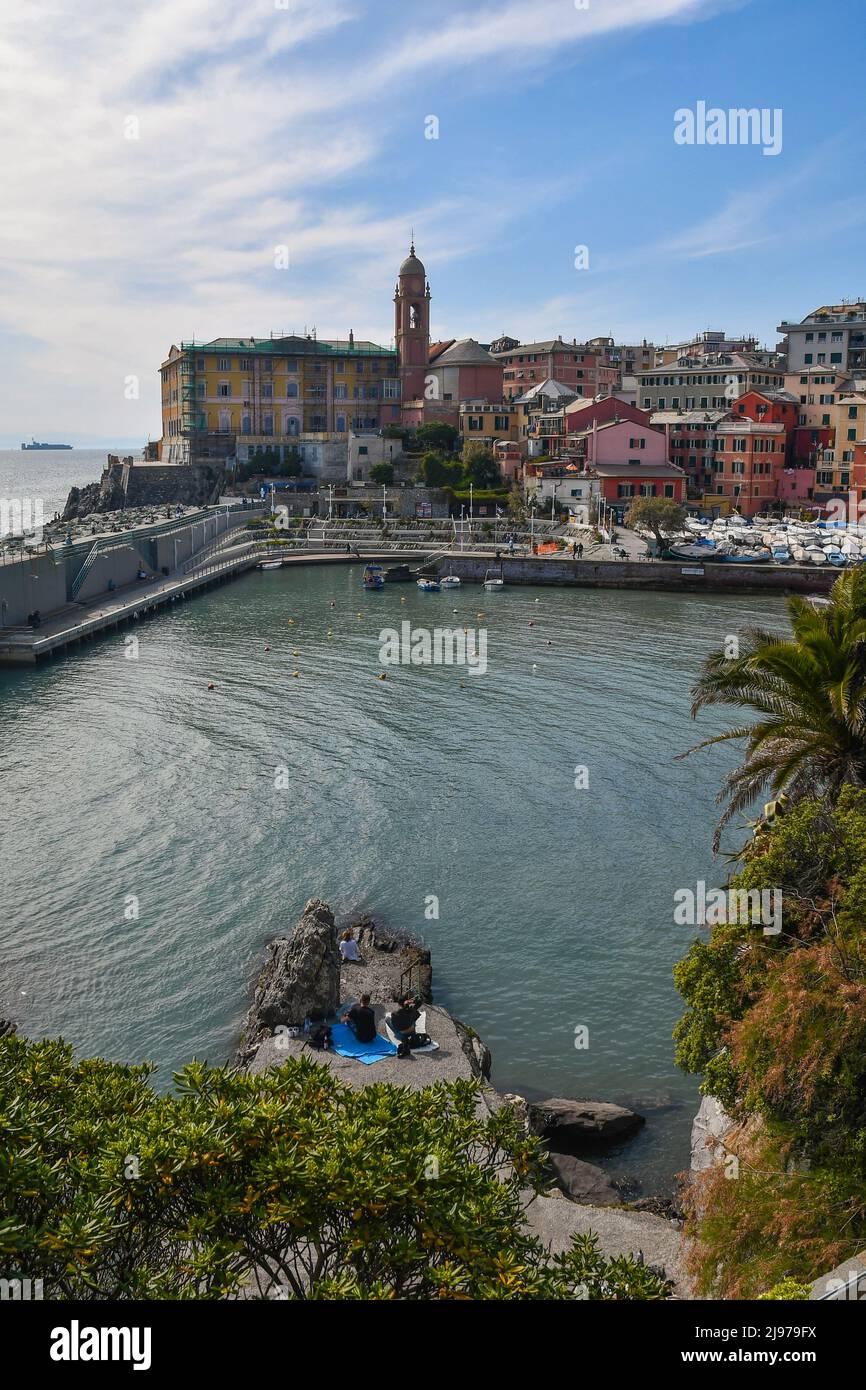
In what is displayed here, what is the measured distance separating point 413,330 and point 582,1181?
112 meters

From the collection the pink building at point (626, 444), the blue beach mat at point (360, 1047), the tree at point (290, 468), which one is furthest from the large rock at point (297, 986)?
the tree at point (290, 468)

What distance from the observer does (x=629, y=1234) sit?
47.9 ft

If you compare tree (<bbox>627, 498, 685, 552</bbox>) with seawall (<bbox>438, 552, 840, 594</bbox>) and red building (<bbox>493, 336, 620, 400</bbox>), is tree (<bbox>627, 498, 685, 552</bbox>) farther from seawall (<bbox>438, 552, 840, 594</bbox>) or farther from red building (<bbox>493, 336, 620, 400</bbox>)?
red building (<bbox>493, 336, 620, 400</bbox>)

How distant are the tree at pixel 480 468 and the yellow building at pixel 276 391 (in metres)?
17.9

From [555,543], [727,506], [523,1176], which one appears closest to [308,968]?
[523,1176]

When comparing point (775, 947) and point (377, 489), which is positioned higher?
point (377, 489)

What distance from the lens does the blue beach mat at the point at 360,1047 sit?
19.0 m

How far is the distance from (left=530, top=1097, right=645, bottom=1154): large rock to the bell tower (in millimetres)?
107622

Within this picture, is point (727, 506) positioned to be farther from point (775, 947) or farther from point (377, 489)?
point (775, 947)

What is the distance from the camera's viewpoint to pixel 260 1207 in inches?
349

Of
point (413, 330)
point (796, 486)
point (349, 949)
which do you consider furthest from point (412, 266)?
point (349, 949)

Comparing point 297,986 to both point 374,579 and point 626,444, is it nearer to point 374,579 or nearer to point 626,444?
point 374,579

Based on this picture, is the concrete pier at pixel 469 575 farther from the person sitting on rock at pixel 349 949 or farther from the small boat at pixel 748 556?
the person sitting on rock at pixel 349 949
